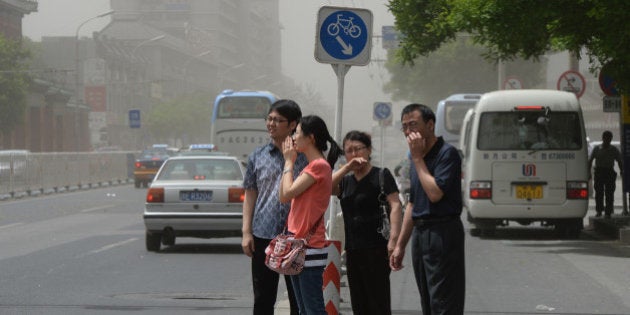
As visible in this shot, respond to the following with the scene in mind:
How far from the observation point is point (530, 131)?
20906mm

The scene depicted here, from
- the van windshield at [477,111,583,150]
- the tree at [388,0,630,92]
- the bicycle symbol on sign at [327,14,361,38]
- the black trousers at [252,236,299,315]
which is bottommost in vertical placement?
the black trousers at [252,236,299,315]

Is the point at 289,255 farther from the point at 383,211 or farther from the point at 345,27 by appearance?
the point at 345,27

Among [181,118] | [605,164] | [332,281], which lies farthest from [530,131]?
[181,118]

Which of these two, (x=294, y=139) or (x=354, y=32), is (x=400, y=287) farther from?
(x=294, y=139)

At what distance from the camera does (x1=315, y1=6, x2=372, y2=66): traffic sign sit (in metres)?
11.4

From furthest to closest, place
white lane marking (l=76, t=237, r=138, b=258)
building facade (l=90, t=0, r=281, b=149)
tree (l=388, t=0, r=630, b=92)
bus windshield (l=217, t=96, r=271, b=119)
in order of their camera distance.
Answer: building facade (l=90, t=0, r=281, b=149)
bus windshield (l=217, t=96, r=271, b=119)
white lane marking (l=76, t=237, r=138, b=258)
tree (l=388, t=0, r=630, b=92)

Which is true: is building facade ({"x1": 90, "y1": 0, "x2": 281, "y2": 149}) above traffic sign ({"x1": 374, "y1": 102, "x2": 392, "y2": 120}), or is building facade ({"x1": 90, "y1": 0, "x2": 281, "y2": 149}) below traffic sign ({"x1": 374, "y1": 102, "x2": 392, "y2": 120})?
above

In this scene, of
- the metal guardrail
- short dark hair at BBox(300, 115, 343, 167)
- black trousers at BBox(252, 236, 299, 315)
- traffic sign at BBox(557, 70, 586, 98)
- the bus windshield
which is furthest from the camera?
the bus windshield

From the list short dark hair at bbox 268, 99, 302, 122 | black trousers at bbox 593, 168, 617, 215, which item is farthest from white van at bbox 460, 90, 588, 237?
short dark hair at bbox 268, 99, 302, 122

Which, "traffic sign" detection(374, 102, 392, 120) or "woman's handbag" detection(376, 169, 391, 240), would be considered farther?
"traffic sign" detection(374, 102, 392, 120)

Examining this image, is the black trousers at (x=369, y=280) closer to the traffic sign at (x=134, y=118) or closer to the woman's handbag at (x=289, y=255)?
the woman's handbag at (x=289, y=255)

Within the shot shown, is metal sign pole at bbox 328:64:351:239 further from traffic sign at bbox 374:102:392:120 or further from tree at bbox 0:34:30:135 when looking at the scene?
tree at bbox 0:34:30:135

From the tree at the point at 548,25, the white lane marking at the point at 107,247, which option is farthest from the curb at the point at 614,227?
the white lane marking at the point at 107,247

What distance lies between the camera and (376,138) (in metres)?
115
